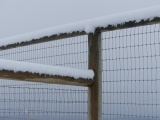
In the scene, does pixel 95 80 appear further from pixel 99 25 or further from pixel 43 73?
pixel 43 73

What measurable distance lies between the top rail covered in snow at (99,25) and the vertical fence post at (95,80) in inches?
3.7

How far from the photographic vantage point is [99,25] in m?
2.91

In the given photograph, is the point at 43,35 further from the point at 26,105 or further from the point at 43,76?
the point at 43,76

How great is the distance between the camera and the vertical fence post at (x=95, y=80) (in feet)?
9.73

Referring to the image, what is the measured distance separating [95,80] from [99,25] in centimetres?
45

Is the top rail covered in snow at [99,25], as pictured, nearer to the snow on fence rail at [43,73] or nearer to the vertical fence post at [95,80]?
the vertical fence post at [95,80]

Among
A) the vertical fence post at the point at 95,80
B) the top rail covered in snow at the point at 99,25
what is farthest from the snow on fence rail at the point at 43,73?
the top rail covered in snow at the point at 99,25

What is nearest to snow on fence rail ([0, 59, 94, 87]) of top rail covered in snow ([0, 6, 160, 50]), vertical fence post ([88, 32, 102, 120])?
vertical fence post ([88, 32, 102, 120])

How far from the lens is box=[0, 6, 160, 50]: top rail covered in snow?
2.62 metres

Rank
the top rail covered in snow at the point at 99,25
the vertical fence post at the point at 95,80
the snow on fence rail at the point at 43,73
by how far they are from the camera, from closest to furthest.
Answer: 1. the snow on fence rail at the point at 43,73
2. the top rail covered in snow at the point at 99,25
3. the vertical fence post at the point at 95,80

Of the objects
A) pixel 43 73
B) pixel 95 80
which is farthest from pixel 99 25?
pixel 43 73

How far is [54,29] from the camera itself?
3.32 meters

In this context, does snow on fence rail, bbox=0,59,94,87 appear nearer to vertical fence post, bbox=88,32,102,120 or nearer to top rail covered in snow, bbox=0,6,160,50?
vertical fence post, bbox=88,32,102,120

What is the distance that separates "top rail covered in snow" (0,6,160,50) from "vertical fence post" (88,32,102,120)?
0.09m
